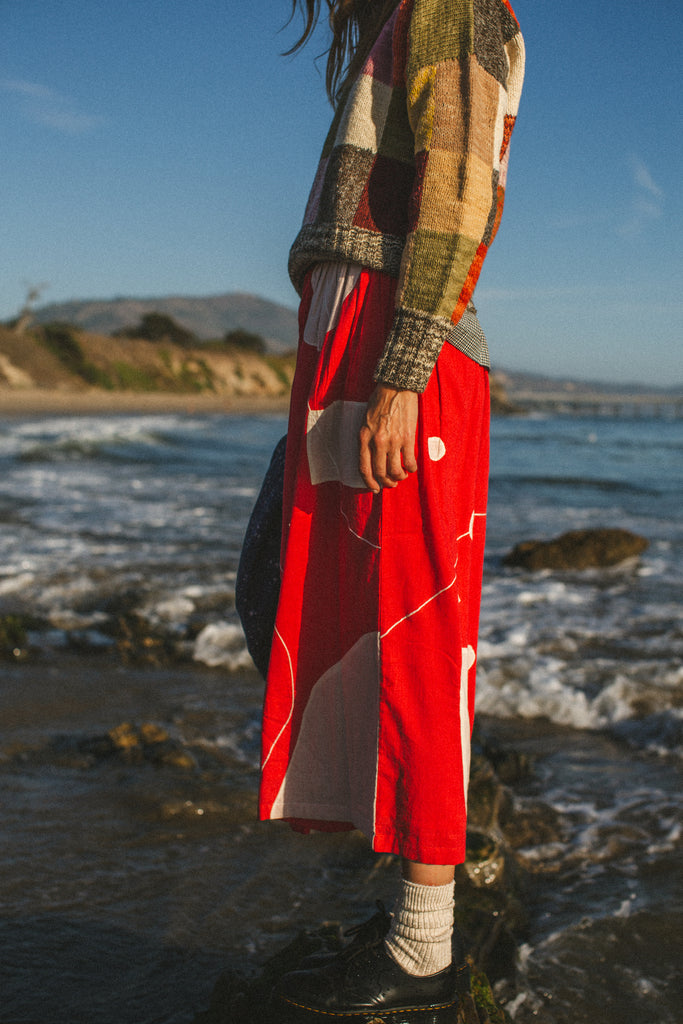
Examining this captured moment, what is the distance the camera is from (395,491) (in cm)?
122

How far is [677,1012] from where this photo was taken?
1.51 metres

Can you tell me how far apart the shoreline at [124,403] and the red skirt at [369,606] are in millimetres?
→ 22251

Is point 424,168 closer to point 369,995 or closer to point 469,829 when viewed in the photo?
point 369,995

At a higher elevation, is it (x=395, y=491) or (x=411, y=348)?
(x=411, y=348)

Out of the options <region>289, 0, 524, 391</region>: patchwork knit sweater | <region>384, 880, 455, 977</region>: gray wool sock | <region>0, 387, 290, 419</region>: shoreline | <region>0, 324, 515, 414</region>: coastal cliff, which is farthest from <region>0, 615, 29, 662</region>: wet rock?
<region>0, 324, 515, 414</region>: coastal cliff

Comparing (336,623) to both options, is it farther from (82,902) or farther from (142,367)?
(142,367)

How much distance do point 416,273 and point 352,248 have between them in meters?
0.15

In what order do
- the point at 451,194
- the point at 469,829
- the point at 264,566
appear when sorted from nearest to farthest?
the point at 451,194 < the point at 264,566 < the point at 469,829

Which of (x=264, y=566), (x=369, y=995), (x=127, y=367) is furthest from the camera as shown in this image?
(x=127, y=367)

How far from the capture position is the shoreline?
29.3m

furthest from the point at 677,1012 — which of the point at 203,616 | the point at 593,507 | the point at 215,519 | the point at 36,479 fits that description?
the point at 36,479

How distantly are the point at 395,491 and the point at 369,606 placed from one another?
0.20 meters

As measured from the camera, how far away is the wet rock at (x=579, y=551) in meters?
6.09

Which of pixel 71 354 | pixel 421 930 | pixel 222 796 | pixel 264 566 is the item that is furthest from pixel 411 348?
pixel 71 354
